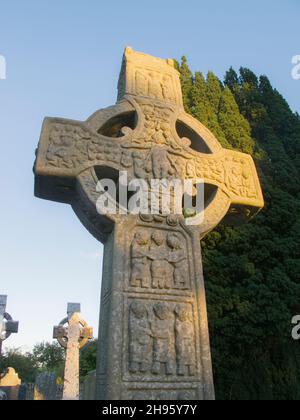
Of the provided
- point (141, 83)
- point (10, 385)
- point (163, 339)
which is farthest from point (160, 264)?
point (10, 385)

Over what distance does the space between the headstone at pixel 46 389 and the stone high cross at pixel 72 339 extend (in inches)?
58.4

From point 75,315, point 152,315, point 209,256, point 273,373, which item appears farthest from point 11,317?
point 152,315

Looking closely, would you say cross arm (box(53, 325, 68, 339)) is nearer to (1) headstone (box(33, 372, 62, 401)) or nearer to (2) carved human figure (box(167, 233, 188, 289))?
(1) headstone (box(33, 372, 62, 401))

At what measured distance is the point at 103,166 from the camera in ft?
14.0

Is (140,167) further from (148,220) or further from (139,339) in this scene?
(139,339)

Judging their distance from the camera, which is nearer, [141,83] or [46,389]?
[141,83]

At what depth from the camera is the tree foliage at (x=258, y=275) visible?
8.70 metres

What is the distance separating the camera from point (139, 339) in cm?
346

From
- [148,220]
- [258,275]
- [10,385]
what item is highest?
[258,275]

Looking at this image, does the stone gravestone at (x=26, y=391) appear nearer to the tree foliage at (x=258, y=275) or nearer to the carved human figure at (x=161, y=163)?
the tree foliage at (x=258, y=275)

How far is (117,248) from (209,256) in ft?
21.0

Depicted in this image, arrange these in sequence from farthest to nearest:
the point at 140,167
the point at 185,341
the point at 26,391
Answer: the point at 26,391 → the point at 140,167 → the point at 185,341

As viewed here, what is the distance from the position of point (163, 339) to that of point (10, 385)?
47.1 ft

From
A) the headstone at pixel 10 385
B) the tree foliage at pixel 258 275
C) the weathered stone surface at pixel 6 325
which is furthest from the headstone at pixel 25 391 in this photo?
the tree foliage at pixel 258 275
